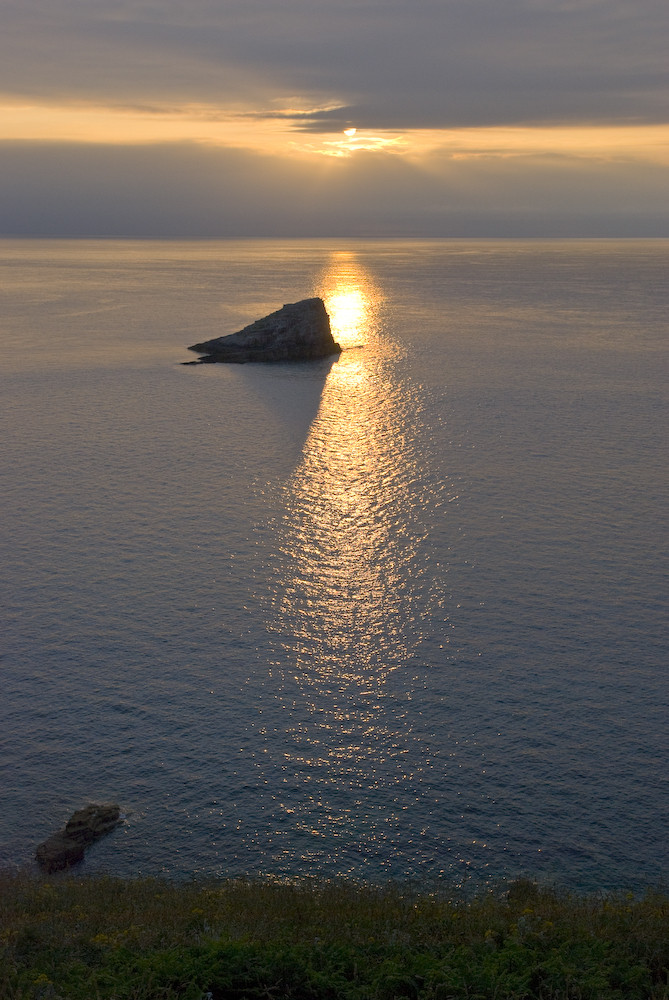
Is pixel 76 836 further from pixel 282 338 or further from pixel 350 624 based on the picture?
pixel 282 338

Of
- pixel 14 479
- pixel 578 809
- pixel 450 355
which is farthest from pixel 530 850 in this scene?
pixel 450 355

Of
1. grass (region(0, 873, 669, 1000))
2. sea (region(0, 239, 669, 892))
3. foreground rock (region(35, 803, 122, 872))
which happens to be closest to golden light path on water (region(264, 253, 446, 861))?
sea (region(0, 239, 669, 892))

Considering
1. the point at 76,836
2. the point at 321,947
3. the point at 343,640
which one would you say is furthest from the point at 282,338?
the point at 321,947

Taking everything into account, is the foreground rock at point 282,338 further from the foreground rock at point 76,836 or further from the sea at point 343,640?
the foreground rock at point 76,836

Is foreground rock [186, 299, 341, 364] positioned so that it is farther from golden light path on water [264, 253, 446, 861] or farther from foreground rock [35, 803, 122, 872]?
foreground rock [35, 803, 122, 872]

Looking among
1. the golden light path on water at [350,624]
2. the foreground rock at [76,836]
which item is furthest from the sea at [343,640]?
the foreground rock at [76,836]

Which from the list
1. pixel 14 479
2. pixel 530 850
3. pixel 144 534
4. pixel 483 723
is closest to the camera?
pixel 530 850

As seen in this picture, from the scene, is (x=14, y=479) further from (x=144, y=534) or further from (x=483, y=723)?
(x=483, y=723)
